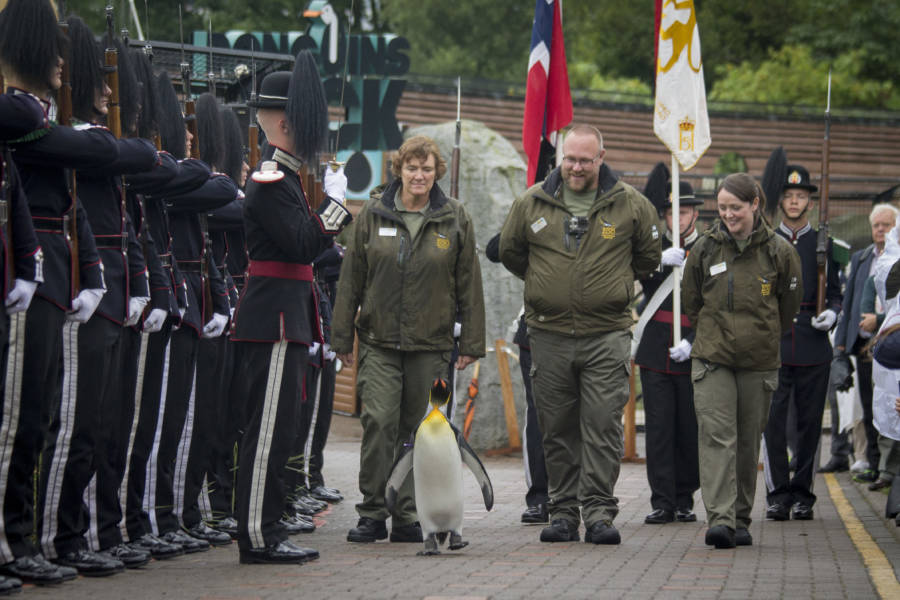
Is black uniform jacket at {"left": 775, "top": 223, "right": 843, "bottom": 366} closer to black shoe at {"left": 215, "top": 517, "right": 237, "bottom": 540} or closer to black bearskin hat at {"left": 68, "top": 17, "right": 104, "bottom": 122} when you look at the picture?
black shoe at {"left": 215, "top": 517, "right": 237, "bottom": 540}

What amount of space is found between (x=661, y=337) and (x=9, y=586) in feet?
17.9

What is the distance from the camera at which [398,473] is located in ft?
26.6

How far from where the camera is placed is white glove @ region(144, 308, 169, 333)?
7.48 metres

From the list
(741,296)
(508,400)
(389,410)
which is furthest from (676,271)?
(508,400)

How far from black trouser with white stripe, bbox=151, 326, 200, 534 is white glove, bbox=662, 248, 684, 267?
3.62 m

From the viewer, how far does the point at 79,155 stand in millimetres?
6477

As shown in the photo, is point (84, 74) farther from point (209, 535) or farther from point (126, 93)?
point (209, 535)

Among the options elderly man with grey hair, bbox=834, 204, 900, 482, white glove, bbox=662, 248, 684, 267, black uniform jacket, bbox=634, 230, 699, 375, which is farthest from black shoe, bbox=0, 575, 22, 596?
elderly man with grey hair, bbox=834, 204, 900, 482

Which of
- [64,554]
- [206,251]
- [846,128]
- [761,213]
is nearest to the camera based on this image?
[64,554]

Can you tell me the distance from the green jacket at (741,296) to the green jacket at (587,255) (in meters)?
0.45

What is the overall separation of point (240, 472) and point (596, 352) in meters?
2.41

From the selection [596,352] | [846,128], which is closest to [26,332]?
[596,352]

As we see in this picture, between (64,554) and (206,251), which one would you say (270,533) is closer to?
(64,554)

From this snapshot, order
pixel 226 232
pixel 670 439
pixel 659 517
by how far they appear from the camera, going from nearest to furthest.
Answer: pixel 226 232 < pixel 659 517 < pixel 670 439
